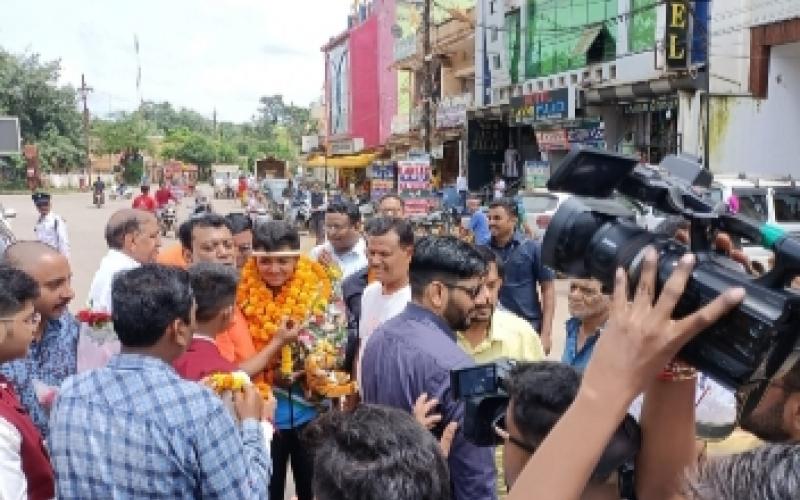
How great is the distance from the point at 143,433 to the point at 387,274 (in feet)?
6.33

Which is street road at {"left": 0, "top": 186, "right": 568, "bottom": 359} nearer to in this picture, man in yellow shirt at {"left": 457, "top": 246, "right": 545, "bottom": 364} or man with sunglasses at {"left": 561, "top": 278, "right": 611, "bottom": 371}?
man with sunglasses at {"left": 561, "top": 278, "right": 611, "bottom": 371}

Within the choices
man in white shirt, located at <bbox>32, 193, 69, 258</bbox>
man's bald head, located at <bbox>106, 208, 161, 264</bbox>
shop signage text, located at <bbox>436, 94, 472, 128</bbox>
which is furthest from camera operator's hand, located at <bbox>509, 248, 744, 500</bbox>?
shop signage text, located at <bbox>436, 94, 472, 128</bbox>

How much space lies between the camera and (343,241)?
16.7ft

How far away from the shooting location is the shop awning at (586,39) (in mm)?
16266

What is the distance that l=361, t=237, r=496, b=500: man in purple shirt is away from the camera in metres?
2.22

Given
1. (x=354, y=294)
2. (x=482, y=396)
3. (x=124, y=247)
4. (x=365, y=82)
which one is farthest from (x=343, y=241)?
(x=365, y=82)

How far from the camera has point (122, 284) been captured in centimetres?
204

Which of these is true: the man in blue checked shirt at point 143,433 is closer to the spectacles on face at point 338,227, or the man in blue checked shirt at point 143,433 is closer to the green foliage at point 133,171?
the spectacles on face at point 338,227

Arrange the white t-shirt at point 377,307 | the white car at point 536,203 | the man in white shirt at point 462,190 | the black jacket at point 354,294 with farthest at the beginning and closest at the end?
the man in white shirt at point 462,190 → the white car at point 536,203 → the black jacket at point 354,294 → the white t-shirt at point 377,307

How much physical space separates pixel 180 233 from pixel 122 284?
7.92 ft

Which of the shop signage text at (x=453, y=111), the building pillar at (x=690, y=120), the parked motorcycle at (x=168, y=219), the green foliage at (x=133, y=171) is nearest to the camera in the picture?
the building pillar at (x=690, y=120)

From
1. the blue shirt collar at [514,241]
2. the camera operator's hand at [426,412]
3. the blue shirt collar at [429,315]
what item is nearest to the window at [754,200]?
the blue shirt collar at [514,241]

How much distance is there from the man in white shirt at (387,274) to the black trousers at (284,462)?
46 cm

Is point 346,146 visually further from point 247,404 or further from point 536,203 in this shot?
point 247,404
